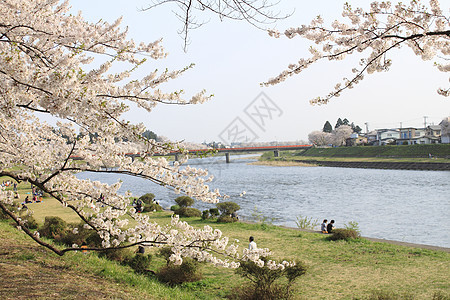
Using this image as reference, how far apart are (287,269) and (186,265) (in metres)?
2.58

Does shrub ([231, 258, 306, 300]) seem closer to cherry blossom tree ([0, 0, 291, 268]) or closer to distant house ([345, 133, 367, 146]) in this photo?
cherry blossom tree ([0, 0, 291, 268])

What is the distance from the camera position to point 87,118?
3.91m

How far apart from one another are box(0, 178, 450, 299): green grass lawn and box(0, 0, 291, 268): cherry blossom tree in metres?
1.63

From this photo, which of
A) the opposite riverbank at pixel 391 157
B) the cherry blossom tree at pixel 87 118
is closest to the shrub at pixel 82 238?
the cherry blossom tree at pixel 87 118

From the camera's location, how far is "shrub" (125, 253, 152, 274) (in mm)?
8648

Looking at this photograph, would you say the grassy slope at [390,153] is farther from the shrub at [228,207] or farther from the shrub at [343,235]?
the shrub at [343,235]

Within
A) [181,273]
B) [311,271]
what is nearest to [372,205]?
[311,271]

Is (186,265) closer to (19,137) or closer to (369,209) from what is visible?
(19,137)

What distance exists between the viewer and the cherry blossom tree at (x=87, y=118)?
11.6ft

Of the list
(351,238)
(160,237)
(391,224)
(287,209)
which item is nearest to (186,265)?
(160,237)

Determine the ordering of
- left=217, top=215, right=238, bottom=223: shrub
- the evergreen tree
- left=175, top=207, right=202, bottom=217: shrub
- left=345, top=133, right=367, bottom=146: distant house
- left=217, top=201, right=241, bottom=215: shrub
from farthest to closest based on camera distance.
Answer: the evergreen tree → left=345, top=133, right=367, bottom=146: distant house → left=175, top=207, right=202, bottom=217: shrub → left=217, top=201, right=241, bottom=215: shrub → left=217, top=215, right=238, bottom=223: shrub

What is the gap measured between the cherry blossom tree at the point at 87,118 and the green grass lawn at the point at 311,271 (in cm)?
163

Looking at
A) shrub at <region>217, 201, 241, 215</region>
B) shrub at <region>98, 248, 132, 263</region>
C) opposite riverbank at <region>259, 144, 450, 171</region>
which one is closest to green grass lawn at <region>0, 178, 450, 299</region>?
Answer: shrub at <region>98, 248, 132, 263</region>

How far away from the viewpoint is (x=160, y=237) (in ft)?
17.1
